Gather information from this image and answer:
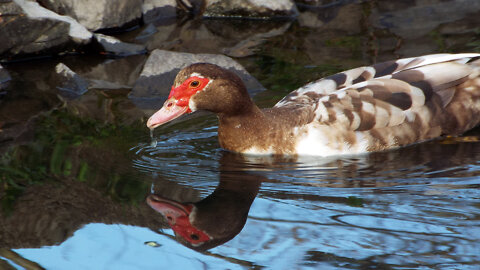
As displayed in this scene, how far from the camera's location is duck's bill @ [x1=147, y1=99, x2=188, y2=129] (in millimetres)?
5895

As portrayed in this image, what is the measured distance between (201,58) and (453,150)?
10.5 ft

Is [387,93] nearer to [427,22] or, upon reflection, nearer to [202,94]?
[202,94]

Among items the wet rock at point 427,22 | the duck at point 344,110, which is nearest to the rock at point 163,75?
the duck at point 344,110

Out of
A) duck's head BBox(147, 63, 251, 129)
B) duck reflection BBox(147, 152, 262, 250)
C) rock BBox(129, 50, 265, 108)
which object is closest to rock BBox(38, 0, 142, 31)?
rock BBox(129, 50, 265, 108)

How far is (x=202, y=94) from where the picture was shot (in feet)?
19.7

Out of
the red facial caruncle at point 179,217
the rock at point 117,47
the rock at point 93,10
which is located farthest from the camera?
the rock at point 93,10

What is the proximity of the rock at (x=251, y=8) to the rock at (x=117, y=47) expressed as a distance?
185cm

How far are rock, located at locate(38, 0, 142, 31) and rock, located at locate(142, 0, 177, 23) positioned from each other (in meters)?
0.73

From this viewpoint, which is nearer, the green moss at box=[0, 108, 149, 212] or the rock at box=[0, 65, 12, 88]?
the green moss at box=[0, 108, 149, 212]

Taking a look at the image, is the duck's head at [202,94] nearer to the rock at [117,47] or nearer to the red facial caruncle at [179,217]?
the red facial caruncle at [179,217]

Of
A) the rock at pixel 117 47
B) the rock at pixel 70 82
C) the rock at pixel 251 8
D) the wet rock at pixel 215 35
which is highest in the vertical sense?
the rock at pixel 251 8

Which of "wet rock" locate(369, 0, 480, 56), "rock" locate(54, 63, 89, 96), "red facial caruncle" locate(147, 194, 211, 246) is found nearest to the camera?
"red facial caruncle" locate(147, 194, 211, 246)

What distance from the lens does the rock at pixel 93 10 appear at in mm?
9812

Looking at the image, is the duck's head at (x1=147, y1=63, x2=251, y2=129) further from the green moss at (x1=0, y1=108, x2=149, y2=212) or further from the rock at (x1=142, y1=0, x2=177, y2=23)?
the rock at (x1=142, y1=0, x2=177, y2=23)
